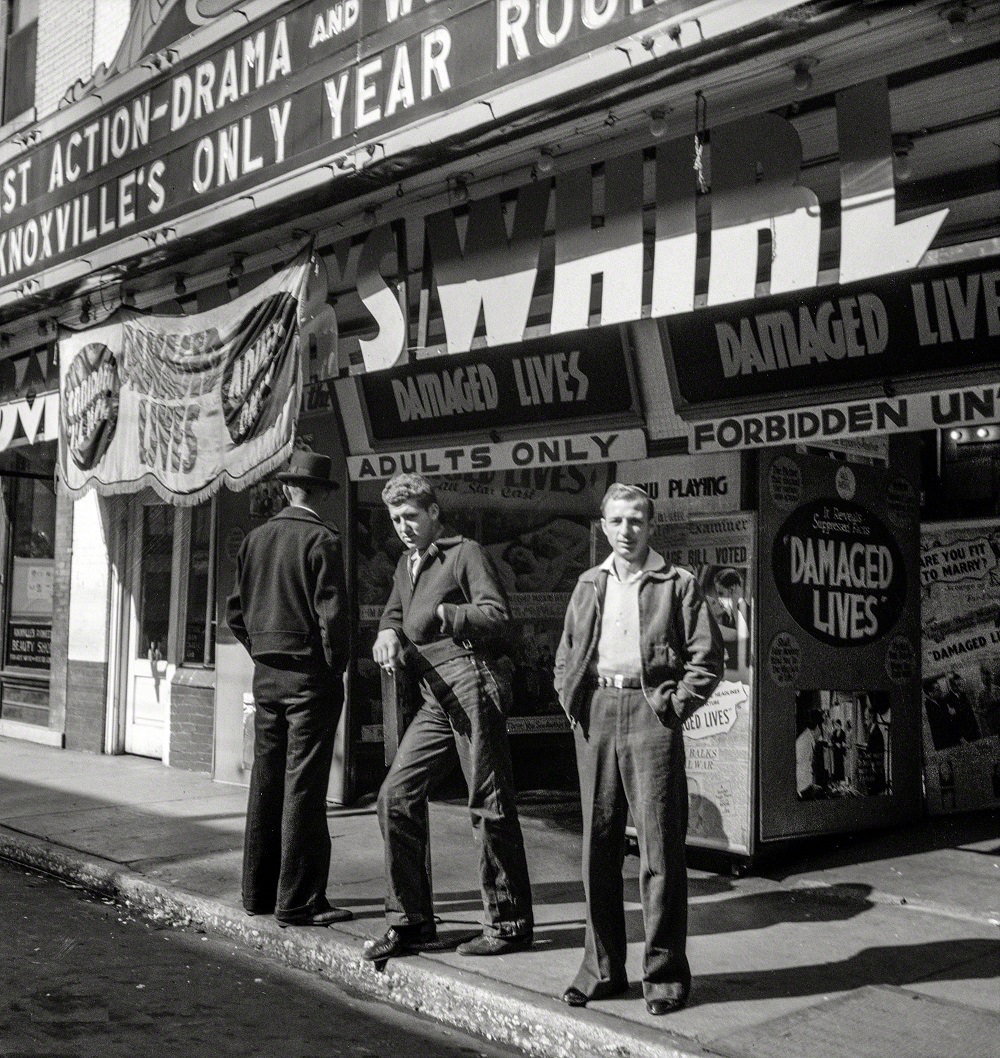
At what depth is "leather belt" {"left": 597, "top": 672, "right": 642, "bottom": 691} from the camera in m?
4.62

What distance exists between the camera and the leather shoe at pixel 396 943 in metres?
5.10

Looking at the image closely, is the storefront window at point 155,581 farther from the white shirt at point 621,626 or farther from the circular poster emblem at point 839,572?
the white shirt at point 621,626

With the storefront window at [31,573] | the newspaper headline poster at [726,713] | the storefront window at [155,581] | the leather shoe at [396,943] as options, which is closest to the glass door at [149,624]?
the storefront window at [155,581]

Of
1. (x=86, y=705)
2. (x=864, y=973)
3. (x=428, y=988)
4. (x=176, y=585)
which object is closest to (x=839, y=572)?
(x=864, y=973)

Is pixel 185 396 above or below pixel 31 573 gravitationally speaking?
above

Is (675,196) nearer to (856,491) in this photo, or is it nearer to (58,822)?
(856,491)

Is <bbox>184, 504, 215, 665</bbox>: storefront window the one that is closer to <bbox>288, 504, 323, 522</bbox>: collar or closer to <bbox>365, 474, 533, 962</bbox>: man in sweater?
<bbox>288, 504, 323, 522</bbox>: collar

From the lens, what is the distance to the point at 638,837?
4520 millimetres

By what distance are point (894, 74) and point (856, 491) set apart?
8.19 ft

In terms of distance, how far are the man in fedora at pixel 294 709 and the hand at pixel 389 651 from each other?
467 mm

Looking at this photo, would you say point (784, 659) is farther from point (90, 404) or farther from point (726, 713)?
point (90, 404)

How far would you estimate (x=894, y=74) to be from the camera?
536cm

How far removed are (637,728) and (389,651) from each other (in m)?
1.22

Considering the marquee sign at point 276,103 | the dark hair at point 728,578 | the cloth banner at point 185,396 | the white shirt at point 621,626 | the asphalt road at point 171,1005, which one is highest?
the marquee sign at point 276,103
